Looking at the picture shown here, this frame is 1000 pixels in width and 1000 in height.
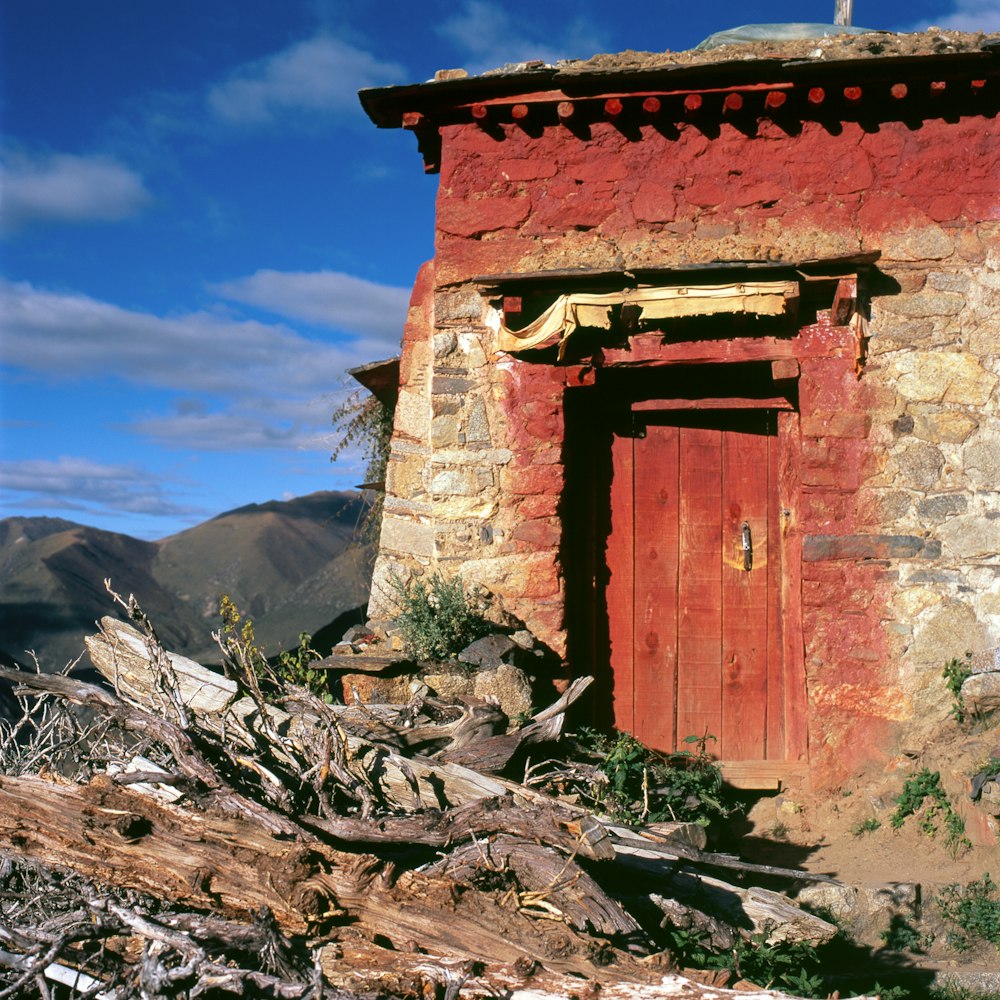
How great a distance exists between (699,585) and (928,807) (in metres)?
1.65

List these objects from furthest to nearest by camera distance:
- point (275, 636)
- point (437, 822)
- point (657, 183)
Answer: point (275, 636) < point (657, 183) < point (437, 822)

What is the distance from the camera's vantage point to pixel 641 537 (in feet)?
18.5

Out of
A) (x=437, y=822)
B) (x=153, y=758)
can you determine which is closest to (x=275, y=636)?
(x=153, y=758)

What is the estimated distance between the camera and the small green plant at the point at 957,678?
496 centimetres

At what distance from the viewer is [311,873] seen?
10.5ft

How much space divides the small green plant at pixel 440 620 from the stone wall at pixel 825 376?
0.65ft

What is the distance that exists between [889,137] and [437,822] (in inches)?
170

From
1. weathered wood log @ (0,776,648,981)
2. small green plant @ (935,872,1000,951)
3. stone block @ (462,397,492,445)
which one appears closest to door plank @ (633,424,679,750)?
stone block @ (462,397,492,445)

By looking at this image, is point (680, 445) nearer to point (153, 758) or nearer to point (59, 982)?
point (153, 758)

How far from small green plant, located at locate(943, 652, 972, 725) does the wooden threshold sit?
32.9 inches

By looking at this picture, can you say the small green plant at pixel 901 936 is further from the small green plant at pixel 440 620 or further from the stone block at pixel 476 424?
the stone block at pixel 476 424

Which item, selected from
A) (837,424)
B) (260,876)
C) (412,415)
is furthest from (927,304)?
(260,876)

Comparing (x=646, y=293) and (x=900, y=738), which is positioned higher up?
(x=646, y=293)

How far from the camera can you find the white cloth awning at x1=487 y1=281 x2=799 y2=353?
500 centimetres
